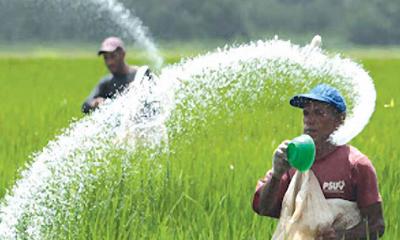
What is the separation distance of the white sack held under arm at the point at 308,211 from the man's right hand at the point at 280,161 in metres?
0.07

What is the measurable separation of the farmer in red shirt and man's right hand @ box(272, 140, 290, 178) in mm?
62

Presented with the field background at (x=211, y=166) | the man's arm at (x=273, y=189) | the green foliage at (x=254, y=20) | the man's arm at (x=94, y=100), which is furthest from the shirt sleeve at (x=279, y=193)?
the green foliage at (x=254, y=20)

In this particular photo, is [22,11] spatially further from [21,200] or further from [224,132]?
[21,200]

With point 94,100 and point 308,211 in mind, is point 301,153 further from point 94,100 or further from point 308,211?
point 94,100

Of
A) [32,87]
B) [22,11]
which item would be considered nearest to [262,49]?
[32,87]

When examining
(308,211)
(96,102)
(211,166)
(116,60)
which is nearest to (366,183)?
(308,211)

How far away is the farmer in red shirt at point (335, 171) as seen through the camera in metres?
2.83

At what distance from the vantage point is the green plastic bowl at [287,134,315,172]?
265 cm

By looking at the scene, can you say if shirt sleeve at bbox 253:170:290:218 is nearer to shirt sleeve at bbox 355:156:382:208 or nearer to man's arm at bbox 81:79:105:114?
shirt sleeve at bbox 355:156:382:208

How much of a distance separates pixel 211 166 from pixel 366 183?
2.64m

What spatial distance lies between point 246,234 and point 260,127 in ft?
13.3

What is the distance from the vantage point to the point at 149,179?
476 cm

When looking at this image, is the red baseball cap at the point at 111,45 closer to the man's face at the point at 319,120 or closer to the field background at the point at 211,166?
the field background at the point at 211,166

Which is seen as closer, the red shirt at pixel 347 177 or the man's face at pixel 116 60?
the red shirt at pixel 347 177
